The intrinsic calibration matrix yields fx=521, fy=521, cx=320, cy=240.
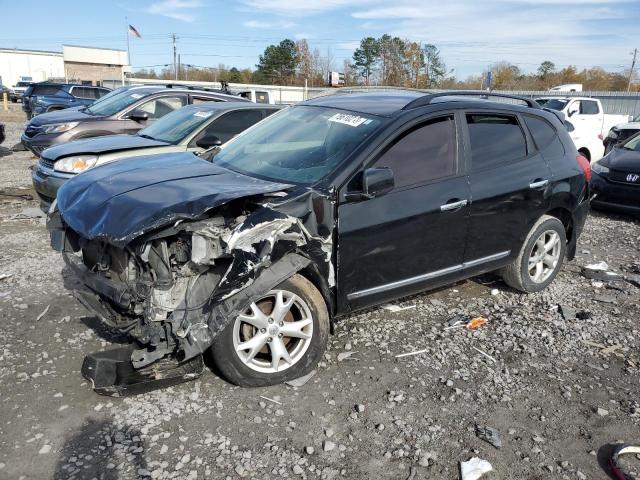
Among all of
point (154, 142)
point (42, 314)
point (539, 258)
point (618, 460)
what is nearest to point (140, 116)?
point (154, 142)

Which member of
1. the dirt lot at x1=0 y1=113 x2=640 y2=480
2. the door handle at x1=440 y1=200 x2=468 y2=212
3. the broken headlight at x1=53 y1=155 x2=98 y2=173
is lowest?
the dirt lot at x1=0 y1=113 x2=640 y2=480

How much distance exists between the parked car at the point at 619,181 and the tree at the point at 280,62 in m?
62.4

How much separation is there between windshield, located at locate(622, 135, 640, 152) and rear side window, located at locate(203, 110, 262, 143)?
6.39m

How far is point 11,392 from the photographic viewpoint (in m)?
3.31

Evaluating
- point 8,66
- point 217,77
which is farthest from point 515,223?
point 8,66

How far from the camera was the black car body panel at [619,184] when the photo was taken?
8141 millimetres

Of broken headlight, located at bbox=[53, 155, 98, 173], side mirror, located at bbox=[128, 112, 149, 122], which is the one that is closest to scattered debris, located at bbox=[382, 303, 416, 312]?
broken headlight, located at bbox=[53, 155, 98, 173]

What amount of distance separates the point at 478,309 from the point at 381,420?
2072 mm

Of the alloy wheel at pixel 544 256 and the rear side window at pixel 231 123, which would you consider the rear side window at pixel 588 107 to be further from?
the alloy wheel at pixel 544 256

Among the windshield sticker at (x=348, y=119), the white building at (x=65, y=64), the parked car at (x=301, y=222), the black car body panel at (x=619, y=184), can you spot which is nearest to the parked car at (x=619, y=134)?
the black car body panel at (x=619, y=184)

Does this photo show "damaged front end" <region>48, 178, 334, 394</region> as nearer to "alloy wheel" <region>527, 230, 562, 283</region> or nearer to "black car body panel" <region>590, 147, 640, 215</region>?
"alloy wheel" <region>527, 230, 562, 283</region>

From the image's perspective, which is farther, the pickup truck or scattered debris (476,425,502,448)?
the pickup truck

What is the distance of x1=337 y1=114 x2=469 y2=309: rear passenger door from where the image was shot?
11.9ft

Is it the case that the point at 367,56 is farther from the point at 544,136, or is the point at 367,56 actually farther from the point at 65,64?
the point at 544,136
